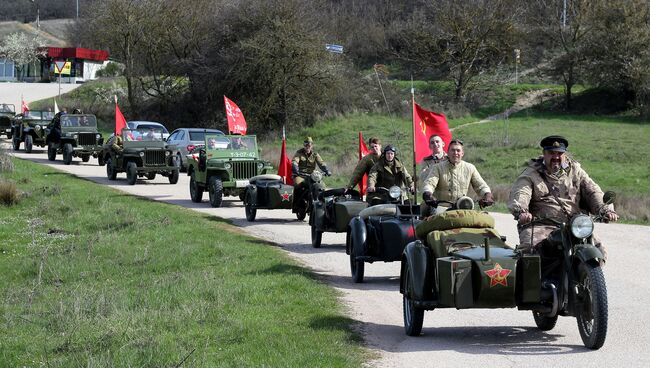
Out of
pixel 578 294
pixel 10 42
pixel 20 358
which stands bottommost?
pixel 20 358

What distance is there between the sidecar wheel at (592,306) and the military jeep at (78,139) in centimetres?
3130

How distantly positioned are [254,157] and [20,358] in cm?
1614

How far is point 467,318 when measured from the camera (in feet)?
35.9

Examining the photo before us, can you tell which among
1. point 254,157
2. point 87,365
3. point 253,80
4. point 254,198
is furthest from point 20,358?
point 253,80

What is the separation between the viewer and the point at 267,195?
21422 mm

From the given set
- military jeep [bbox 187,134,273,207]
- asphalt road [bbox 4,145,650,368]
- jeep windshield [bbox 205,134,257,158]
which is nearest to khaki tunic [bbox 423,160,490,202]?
asphalt road [bbox 4,145,650,368]

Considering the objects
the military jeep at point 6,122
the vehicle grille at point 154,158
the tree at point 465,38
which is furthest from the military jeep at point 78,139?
the tree at point 465,38

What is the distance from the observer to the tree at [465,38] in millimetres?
59438

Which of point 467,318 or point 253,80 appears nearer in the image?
point 467,318

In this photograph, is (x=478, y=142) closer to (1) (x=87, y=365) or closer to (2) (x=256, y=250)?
(2) (x=256, y=250)

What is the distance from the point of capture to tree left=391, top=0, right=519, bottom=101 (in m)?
59.4

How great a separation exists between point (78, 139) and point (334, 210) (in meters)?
24.7

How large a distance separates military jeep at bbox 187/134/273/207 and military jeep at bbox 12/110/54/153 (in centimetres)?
2084

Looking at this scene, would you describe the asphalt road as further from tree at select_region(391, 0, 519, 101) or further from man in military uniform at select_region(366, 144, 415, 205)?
tree at select_region(391, 0, 519, 101)
